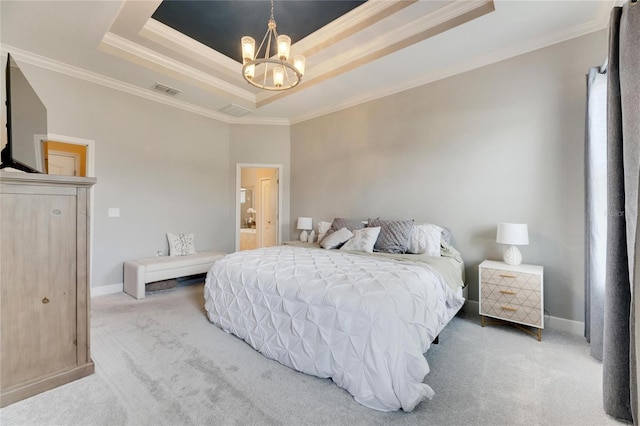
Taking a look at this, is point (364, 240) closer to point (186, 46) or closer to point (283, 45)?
point (283, 45)

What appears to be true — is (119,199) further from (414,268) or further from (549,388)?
(549,388)

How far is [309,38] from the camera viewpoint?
325cm

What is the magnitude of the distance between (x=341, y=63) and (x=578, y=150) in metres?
2.74

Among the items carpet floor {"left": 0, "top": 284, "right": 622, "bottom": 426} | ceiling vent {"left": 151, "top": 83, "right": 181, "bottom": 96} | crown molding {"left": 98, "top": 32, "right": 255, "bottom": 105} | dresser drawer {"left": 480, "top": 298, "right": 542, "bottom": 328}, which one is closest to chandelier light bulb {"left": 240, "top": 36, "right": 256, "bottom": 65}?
crown molding {"left": 98, "top": 32, "right": 255, "bottom": 105}

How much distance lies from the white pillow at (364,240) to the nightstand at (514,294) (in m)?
1.16

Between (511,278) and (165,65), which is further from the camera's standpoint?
(165,65)

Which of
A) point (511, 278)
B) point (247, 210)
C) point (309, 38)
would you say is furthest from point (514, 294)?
point (247, 210)

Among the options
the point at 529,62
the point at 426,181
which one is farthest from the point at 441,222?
the point at 529,62

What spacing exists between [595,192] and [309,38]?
3.29 meters

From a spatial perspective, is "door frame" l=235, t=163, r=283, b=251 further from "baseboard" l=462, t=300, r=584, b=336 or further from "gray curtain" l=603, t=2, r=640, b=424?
"gray curtain" l=603, t=2, r=640, b=424

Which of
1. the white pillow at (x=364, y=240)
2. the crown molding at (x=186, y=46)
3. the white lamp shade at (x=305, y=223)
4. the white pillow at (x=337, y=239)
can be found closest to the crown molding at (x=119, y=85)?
the crown molding at (x=186, y=46)

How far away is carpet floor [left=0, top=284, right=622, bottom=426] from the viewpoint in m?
1.50

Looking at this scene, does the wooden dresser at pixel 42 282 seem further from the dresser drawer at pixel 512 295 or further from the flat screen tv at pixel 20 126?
the dresser drawer at pixel 512 295

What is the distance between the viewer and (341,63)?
3.48 metres
